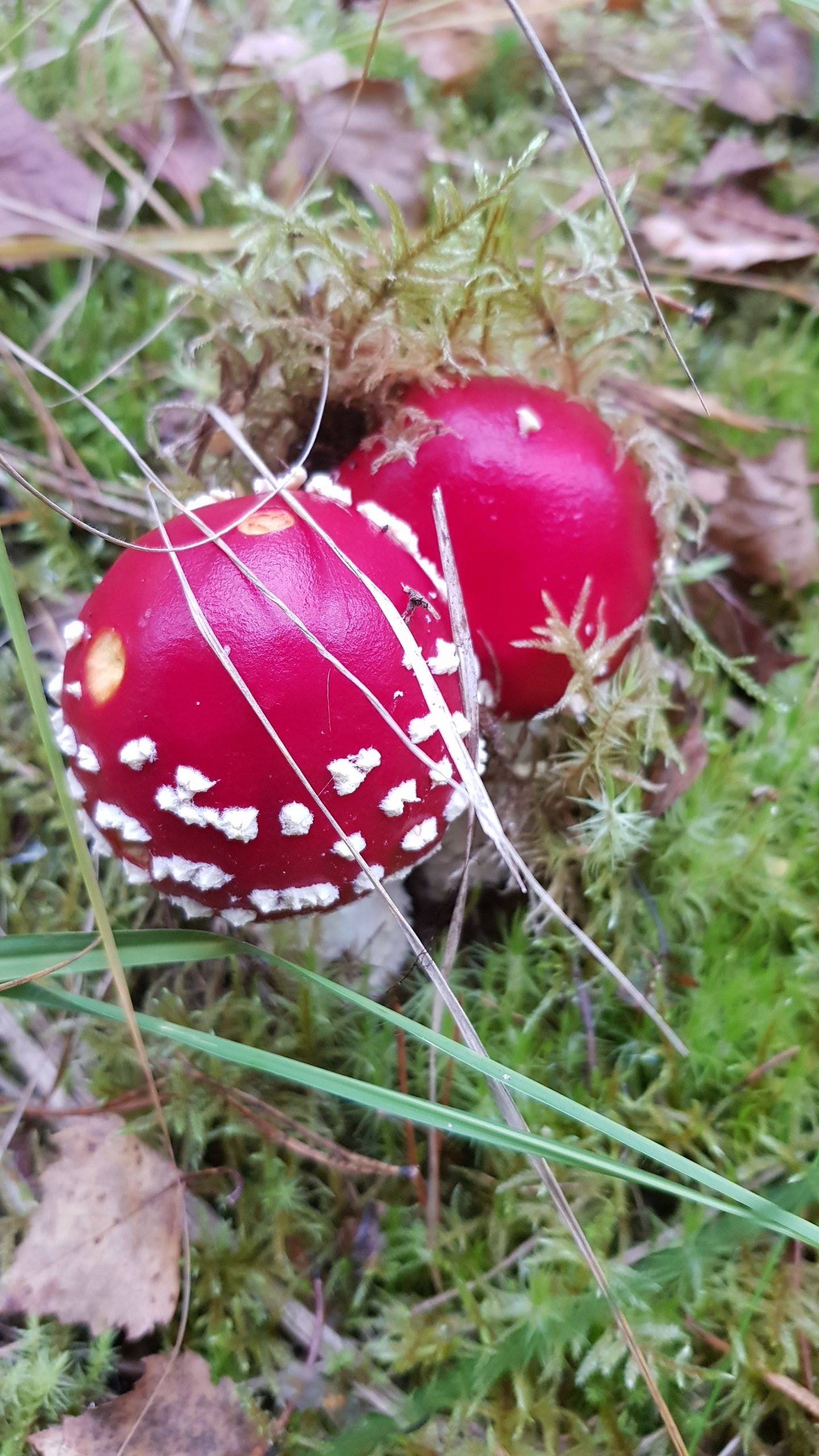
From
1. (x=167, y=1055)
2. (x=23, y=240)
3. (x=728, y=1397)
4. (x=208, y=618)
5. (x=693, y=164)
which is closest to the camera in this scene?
(x=208, y=618)

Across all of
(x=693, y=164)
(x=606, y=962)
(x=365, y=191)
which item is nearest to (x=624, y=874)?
(x=606, y=962)

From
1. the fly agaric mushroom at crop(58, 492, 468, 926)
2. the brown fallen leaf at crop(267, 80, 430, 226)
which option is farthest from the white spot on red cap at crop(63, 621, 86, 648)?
the brown fallen leaf at crop(267, 80, 430, 226)

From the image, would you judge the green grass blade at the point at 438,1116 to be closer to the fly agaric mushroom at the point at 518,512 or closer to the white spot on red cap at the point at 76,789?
the white spot on red cap at the point at 76,789

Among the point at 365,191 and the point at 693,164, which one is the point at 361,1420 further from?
the point at 693,164

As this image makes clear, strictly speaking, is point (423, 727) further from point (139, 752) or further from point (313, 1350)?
point (313, 1350)

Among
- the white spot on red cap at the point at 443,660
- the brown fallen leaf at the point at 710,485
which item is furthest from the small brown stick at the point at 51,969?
the brown fallen leaf at the point at 710,485

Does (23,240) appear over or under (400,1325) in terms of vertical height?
over

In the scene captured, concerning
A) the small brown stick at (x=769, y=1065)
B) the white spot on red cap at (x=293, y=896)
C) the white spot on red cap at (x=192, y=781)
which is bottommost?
the small brown stick at (x=769, y=1065)
